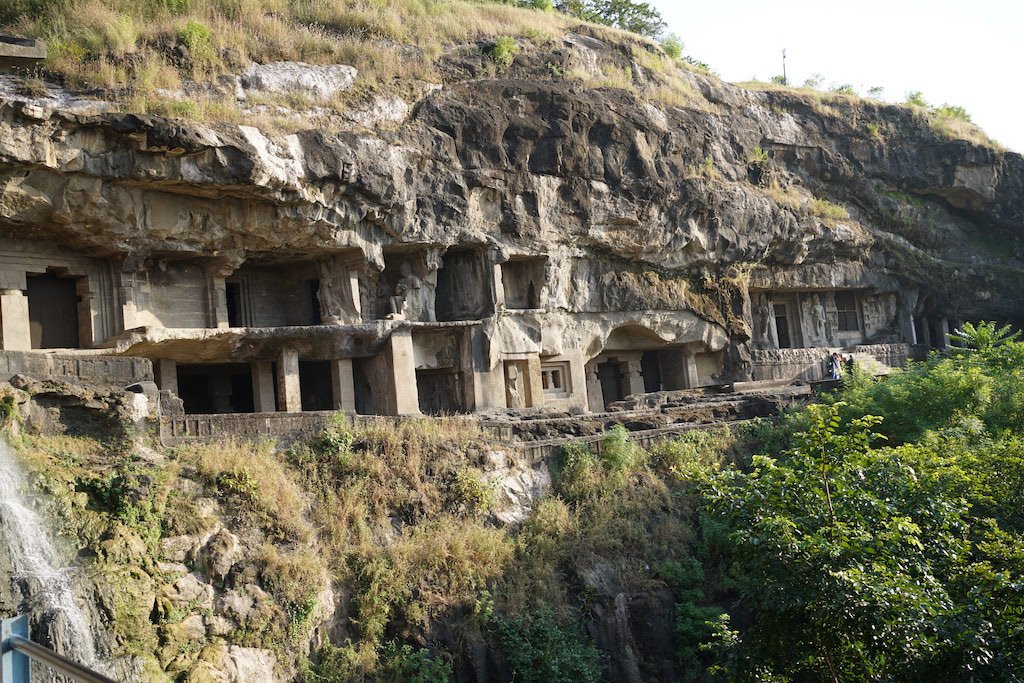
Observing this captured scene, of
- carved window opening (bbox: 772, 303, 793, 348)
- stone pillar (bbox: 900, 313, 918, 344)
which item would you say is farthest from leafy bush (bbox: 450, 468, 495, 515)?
stone pillar (bbox: 900, 313, 918, 344)

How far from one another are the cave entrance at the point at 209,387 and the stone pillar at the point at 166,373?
1.73m

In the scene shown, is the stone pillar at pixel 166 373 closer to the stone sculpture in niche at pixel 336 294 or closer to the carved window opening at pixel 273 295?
the carved window opening at pixel 273 295

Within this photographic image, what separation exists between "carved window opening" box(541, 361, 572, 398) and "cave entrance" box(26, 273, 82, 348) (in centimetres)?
1135

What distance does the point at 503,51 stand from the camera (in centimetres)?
2628

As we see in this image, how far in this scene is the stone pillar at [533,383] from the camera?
2534cm

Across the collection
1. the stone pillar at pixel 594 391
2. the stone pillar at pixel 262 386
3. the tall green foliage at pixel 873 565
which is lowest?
the tall green foliage at pixel 873 565

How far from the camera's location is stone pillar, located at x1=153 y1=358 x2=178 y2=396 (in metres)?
21.7

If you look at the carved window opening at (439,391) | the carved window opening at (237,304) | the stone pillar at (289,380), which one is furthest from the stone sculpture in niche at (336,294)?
the carved window opening at (439,391)

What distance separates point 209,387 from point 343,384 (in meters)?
3.61

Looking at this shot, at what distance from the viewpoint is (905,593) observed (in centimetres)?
955

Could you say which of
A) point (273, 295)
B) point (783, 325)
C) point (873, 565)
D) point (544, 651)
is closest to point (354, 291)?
point (273, 295)

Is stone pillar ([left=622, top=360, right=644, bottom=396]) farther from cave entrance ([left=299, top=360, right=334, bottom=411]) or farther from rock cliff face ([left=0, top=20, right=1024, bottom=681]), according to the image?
cave entrance ([left=299, top=360, right=334, bottom=411])

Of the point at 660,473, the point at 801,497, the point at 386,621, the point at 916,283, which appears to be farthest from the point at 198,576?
the point at 916,283

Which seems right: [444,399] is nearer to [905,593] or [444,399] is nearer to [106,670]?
[106,670]
